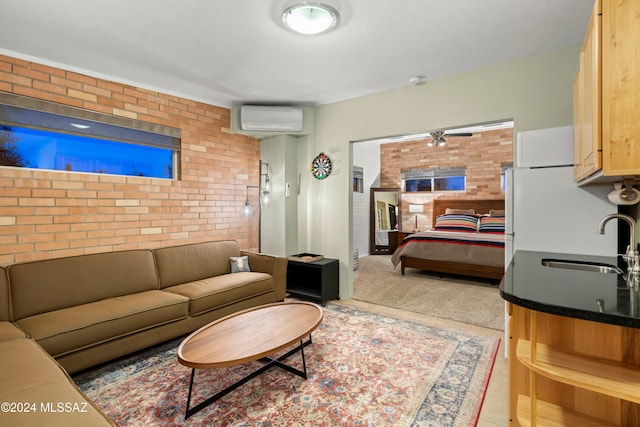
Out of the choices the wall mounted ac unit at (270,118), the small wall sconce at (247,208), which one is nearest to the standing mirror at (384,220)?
the small wall sconce at (247,208)

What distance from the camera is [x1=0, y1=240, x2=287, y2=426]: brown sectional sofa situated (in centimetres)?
142

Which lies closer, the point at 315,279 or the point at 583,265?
the point at 583,265

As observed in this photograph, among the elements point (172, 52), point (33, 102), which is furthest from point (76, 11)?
point (33, 102)

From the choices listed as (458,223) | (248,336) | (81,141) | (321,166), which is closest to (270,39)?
(321,166)

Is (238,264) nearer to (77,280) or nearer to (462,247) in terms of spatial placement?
(77,280)

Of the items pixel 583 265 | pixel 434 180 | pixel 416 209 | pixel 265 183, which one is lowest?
pixel 583 265

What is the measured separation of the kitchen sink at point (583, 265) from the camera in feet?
6.00

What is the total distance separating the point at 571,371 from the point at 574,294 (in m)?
0.29

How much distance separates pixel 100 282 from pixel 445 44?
11.5 ft

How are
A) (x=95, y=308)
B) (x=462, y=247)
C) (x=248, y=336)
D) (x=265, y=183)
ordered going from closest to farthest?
(x=248, y=336), (x=95, y=308), (x=265, y=183), (x=462, y=247)

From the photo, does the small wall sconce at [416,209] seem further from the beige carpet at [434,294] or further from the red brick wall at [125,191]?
the red brick wall at [125,191]

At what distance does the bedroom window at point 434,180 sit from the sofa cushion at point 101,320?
5.98 m

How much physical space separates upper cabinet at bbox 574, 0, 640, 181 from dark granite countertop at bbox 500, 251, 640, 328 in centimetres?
50

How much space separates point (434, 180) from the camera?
7.14 meters
